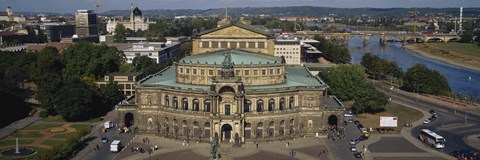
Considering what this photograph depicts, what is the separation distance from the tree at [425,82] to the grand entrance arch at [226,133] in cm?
7011

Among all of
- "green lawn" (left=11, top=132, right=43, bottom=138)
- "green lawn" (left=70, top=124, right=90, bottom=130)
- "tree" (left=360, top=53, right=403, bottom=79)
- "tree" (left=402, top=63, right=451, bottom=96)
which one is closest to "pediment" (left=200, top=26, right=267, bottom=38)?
"green lawn" (left=70, top=124, right=90, bottom=130)

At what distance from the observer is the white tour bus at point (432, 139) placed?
265 ft

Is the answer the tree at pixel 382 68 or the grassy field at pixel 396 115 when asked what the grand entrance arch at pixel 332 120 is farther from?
the tree at pixel 382 68

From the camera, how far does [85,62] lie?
134 m

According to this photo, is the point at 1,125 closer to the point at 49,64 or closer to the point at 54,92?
the point at 54,92

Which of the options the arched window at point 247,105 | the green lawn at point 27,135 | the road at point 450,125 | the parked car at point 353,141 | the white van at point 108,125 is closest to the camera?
the parked car at point 353,141

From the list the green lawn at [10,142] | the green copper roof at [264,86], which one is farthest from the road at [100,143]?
the green copper roof at [264,86]

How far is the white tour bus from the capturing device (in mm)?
80812

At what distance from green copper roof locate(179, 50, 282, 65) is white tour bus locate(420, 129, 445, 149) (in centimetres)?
2870

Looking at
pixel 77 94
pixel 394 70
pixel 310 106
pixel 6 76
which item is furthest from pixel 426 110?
pixel 6 76

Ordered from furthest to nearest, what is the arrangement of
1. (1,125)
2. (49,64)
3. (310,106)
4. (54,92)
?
(49,64) < (54,92) < (1,125) < (310,106)

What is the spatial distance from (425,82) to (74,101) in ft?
293

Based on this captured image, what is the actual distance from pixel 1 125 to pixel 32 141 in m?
15.1

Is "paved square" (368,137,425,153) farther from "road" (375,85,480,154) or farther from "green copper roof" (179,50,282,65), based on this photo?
"green copper roof" (179,50,282,65)
